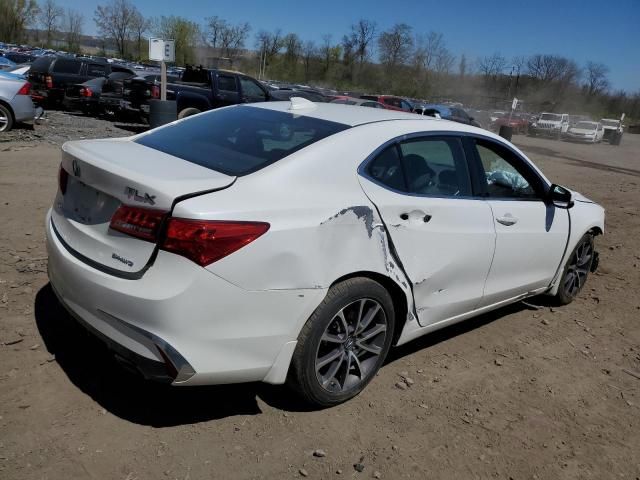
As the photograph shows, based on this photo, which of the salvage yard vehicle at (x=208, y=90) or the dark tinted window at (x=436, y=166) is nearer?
the dark tinted window at (x=436, y=166)

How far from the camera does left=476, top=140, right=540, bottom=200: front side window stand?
3.82 metres

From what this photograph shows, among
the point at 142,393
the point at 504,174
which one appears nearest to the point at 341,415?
the point at 142,393

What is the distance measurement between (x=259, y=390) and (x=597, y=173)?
1636 cm

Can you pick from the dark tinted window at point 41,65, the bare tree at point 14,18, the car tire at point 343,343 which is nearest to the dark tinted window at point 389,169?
the car tire at point 343,343

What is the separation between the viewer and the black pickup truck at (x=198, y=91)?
13766 mm

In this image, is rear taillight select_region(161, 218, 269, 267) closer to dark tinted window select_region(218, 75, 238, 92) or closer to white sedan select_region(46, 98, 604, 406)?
white sedan select_region(46, 98, 604, 406)

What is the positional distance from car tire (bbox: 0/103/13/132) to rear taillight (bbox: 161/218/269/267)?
10.5 meters

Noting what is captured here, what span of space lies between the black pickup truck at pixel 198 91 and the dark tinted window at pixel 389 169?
11260 millimetres

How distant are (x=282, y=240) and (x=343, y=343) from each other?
78 cm

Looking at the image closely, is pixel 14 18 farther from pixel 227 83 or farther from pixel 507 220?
pixel 507 220

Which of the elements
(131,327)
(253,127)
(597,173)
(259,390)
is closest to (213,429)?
(259,390)

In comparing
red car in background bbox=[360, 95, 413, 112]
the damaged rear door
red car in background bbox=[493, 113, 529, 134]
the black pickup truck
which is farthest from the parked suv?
red car in background bbox=[493, 113, 529, 134]

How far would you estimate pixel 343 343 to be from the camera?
299 centimetres

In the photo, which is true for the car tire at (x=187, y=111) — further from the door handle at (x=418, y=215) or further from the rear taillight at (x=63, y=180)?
the door handle at (x=418, y=215)
